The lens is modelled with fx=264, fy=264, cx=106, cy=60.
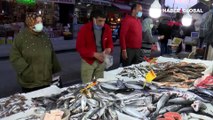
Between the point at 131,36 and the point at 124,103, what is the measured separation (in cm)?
390

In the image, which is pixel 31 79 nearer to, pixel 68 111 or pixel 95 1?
pixel 68 111

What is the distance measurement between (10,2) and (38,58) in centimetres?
1289

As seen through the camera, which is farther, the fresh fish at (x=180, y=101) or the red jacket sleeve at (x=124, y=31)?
the red jacket sleeve at (x=124, y=31)

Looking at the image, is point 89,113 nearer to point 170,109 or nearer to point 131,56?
point 170,109

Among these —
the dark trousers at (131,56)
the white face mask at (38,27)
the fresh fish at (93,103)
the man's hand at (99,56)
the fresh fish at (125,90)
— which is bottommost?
the dark trousers at (131,56)

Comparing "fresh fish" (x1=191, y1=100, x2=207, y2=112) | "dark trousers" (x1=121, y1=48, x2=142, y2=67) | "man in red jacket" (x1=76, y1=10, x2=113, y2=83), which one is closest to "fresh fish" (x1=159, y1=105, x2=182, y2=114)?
"fresh fish" (x1=191, y1=100, x2=207, y2=112)

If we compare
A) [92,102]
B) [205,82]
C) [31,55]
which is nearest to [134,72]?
[205,82]

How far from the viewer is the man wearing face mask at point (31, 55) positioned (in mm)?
3594

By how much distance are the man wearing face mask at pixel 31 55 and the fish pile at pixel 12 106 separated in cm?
121

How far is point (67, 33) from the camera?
19094mm

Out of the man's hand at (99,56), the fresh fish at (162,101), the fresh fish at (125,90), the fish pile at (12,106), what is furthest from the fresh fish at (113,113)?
the man's hand at (99,56)

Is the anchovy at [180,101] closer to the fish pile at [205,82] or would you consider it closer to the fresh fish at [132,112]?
the fresh fish at [132,112]

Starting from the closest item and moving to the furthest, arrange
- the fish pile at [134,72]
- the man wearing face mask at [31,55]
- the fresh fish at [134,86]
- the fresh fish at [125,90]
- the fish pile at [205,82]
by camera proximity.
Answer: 1. the fresh fish at [125,90]
2. the fresh fish at [134,86]
3. the fish pile at [205,82]
4. the fish pile at [134,72]
5. the man wearing face mask at [31,55]

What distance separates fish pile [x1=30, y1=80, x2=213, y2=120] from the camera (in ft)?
6.51
